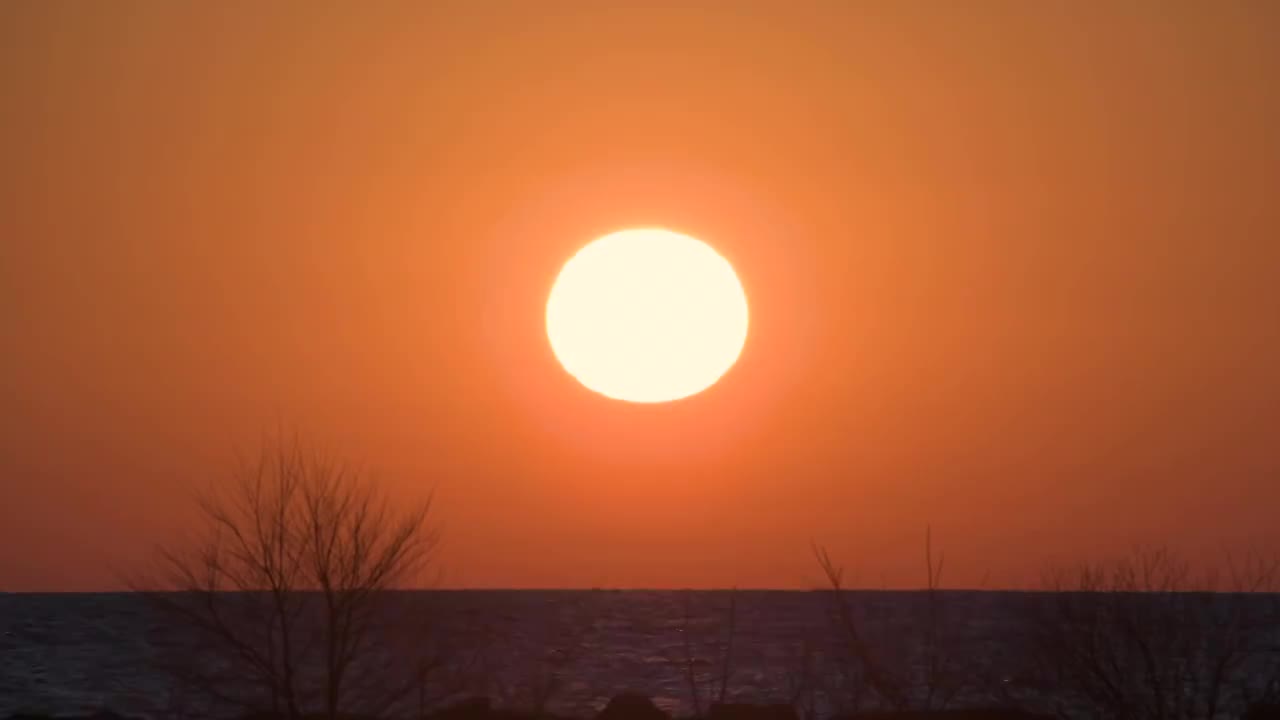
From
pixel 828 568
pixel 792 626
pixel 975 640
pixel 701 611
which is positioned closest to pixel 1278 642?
pixel 975 640

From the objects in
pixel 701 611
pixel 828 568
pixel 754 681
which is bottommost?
pixel 828 568

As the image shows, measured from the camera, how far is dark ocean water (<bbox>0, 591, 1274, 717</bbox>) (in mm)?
66000

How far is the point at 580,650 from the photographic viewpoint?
93562mm

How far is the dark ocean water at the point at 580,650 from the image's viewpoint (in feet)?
217

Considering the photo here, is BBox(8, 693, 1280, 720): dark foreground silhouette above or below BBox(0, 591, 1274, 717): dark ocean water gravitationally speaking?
below

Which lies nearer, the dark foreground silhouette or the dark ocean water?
the dark foreground silhouette

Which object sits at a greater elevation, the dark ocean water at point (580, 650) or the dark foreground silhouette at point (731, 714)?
the dark ocean water at point (580, 650)

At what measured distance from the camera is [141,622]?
11819cm

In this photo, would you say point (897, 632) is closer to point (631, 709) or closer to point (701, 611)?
point (701, 611)

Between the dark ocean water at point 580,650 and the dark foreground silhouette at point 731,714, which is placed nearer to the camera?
the dark foreground silhouette at point 731,714

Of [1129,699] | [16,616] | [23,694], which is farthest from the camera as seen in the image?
[16,616]

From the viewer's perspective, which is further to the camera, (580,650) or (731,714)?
(580,650)

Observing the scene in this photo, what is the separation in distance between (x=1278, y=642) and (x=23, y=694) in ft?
230

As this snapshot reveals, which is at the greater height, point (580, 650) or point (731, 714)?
point (580, 650)
